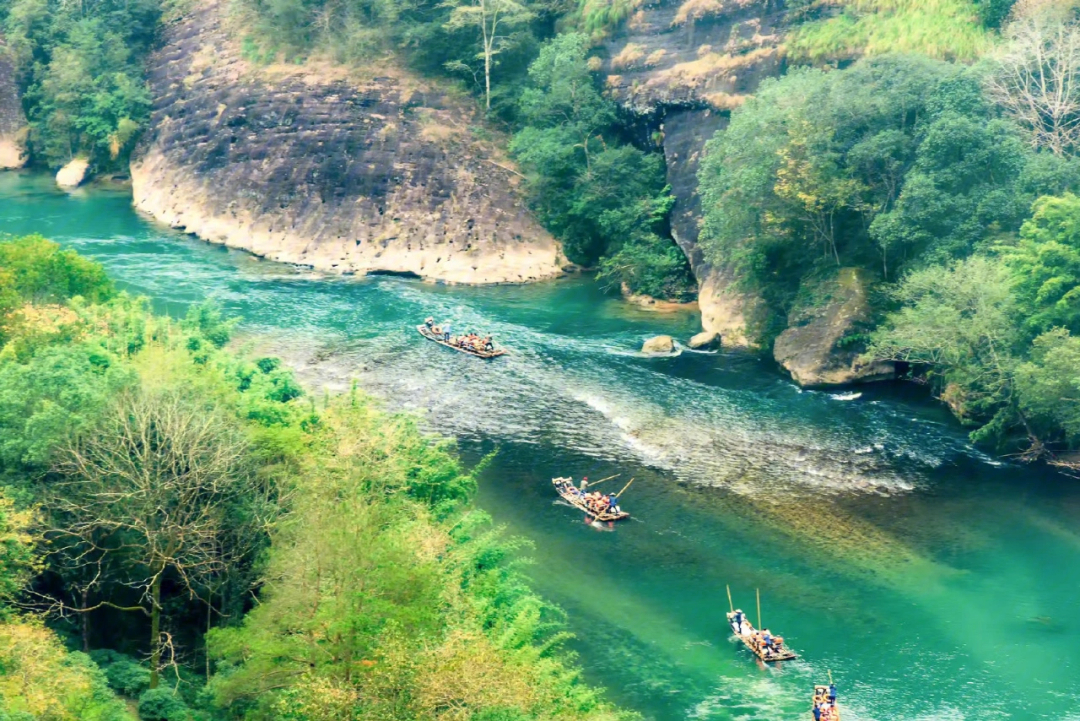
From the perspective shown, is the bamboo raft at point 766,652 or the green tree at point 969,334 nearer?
the bamboo raft at point 766,652

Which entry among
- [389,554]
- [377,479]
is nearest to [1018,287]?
[377,479]

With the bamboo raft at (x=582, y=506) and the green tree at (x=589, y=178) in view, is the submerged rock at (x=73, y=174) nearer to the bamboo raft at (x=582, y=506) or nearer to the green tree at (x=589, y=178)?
the green tree at (x=589, y=178)

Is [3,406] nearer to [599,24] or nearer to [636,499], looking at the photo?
[636,499]

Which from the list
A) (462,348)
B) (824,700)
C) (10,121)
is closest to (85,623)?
(824,700)

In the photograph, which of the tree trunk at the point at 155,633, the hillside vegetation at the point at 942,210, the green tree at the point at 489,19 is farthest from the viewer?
the green tree at the point at 489,19

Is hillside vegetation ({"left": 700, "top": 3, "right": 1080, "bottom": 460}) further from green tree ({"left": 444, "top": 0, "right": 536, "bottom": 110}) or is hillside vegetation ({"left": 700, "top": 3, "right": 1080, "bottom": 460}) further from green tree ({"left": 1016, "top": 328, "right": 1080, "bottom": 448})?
green tree ({"left": 444, "top": 0, "right": 536, "bottom": 110})

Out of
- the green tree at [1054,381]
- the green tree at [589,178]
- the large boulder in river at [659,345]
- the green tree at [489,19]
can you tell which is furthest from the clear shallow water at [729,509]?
the green tree at [489,19]
